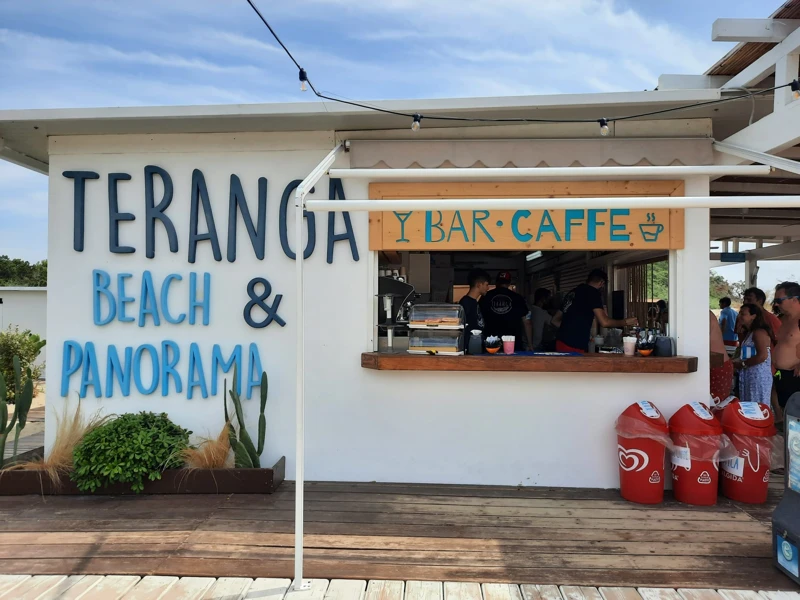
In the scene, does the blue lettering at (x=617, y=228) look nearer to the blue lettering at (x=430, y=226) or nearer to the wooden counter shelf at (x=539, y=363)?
the wooden counter shelf at (x=539, y=363)

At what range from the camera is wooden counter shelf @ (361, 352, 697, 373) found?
160 inches

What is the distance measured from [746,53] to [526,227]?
1.75 meters

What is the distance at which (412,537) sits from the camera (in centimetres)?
331

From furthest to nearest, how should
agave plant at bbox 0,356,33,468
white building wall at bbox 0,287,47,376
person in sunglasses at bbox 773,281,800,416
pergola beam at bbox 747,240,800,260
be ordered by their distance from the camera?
1. white building wall at bbox 0,287,47,376
2. pergola beam at bbox 747,240,800,260
3. person in sunglasses at bbox 773,281,800,416
4. agave plant at bbox 0,356,33,468

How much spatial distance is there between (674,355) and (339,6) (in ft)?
11.2

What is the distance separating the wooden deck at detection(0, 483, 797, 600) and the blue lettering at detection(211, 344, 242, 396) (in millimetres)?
848

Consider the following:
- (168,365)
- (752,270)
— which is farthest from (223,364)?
(752,270)

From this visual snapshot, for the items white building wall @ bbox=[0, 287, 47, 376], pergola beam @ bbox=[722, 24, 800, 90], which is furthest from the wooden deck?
white building wall @ bbox=[0, 287, 47, 376]

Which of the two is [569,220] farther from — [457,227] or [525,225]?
[457,227]

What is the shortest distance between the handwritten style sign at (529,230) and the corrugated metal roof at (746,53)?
1.00 metres

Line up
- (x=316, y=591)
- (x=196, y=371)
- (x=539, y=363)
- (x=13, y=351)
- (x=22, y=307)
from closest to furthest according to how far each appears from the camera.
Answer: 1. (x=316, y=591)
2. (x=539, y=363)
3. (x=196, y=371)
4. (x=13, y=351)
5. (x=22, y=307)

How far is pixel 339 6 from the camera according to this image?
379cm

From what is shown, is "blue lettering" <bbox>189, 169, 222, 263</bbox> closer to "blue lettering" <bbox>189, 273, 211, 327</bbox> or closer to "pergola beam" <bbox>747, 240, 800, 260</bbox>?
"blue lettering" <bbox>189, 273, 211, 327</bbox>

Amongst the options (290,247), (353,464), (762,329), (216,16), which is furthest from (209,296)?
(762,329)
